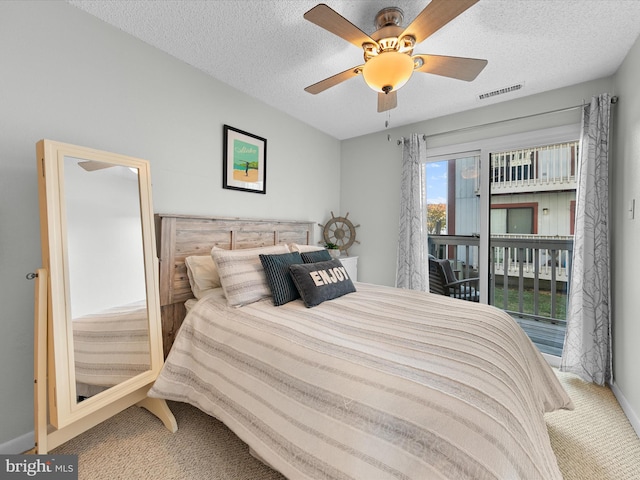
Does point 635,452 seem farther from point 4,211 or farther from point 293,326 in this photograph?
point 4,211

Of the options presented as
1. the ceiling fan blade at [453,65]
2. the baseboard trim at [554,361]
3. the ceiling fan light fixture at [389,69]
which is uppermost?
the ceiling fan blade at [453,65]

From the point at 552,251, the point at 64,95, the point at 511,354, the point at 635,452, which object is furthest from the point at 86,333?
the point at 552,251

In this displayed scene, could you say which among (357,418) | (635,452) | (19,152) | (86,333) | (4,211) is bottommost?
(635,452)

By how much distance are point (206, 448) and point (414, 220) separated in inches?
110

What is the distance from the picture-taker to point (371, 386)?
1027 mm

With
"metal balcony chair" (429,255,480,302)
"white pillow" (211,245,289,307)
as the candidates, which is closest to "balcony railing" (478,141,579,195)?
"metal balcony chair" (429,255,480,302)

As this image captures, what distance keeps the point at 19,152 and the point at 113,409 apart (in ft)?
5.03

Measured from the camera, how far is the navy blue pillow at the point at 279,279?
1.94 metres

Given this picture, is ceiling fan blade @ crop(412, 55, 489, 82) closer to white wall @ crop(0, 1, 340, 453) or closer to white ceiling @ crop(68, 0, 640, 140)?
white ceiling @ crop(68, 0, 640, 140)

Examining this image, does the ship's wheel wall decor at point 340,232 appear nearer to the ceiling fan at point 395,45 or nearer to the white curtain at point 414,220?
the white curtain at point 414,220

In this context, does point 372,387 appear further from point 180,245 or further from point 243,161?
point 243,161

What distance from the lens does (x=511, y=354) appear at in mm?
1350

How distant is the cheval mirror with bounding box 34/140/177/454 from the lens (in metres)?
1.31

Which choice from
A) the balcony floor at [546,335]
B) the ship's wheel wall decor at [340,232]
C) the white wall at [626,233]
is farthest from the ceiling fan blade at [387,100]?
the balcony floor at [546,335]
